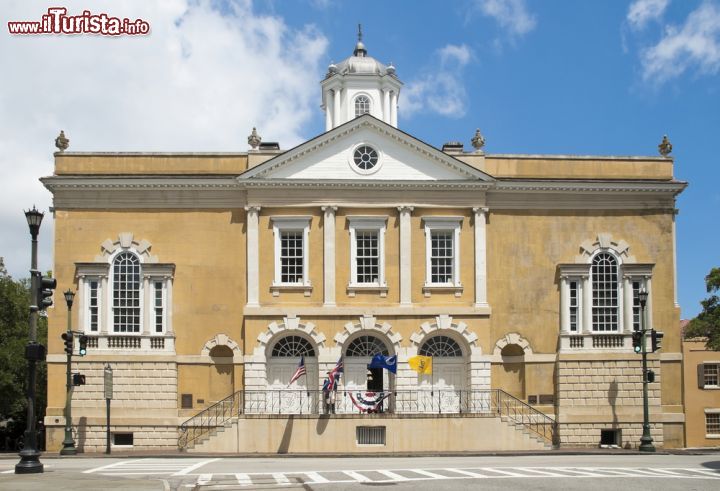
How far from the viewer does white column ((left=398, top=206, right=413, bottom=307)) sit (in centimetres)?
4031

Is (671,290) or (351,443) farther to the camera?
(671,290)

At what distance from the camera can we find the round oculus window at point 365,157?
1613 inches

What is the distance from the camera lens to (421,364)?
39562 mm

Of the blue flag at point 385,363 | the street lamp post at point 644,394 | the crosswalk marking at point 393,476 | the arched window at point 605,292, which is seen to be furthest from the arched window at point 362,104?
the crosswalk marking at point 393,476

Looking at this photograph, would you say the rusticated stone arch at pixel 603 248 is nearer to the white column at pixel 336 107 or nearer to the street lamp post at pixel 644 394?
the street lamp post at pixel 644 394

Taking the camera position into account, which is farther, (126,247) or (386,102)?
(386,102)

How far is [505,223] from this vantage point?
4134 centimetres

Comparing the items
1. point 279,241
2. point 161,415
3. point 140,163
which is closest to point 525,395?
point 279,241

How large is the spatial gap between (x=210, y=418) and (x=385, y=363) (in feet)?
23.1

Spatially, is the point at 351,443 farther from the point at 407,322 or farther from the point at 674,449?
the point at 674,449

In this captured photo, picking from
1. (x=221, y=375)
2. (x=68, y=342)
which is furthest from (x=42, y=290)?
(x=221, y=375)

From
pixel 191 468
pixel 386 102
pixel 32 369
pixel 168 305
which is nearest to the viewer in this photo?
pixel 32 369

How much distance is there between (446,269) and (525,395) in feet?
19.1

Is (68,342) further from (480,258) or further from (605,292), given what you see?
(605,292)
